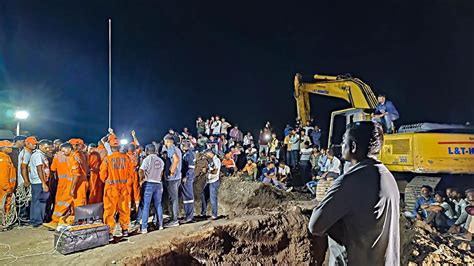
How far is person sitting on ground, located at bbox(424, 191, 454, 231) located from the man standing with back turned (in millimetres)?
7488

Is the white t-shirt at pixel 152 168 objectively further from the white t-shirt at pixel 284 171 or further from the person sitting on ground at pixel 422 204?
the white t-shirt at pixel 284 171

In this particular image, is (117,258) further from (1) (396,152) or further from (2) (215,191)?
(1) (396,152)

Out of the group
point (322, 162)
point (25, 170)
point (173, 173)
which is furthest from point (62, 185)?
point (322, 162)

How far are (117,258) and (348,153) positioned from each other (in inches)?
176

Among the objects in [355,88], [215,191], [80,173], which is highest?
[355,88]

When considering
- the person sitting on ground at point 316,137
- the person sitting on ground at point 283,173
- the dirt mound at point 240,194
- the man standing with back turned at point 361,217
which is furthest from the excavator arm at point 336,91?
the man standing with back turned at point 361,217

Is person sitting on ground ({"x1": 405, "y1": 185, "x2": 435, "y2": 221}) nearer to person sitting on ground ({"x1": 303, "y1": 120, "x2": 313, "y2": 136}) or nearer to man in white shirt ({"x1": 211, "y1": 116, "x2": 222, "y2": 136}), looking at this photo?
person sitting on ground ({"x1": 303, "y1": 120, "x2": 313, "y2": 136})

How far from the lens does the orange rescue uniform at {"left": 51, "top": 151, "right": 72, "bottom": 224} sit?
7.85m

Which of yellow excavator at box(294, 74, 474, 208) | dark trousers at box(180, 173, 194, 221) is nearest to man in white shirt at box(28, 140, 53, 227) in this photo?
dark trousers at box(180, 173, 194, 221)

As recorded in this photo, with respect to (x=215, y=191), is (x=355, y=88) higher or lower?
higher

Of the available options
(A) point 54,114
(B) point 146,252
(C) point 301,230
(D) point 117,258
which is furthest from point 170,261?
(A) point 54,114

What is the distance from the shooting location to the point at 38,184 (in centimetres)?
804

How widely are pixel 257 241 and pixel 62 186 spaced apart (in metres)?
4.30

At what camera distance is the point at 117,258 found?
18.3 feet
